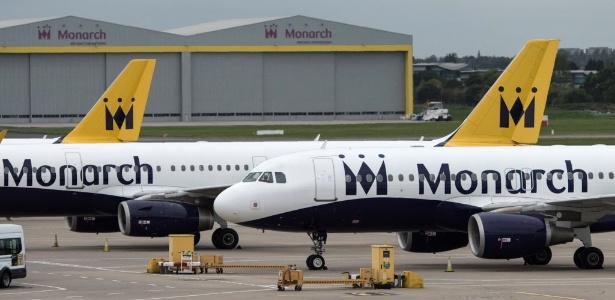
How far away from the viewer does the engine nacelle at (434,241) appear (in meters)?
41.8

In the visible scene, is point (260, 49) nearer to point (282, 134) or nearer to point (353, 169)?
point (282, 134)

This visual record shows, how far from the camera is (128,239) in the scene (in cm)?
5209

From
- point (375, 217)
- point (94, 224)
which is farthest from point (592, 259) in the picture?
point (94, 224)

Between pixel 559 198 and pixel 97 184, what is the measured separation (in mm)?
16078

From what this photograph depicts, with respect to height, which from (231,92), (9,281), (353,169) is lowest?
(9,281)

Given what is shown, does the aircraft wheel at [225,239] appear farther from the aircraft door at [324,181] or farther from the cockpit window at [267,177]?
the aircraft door at [324,181]

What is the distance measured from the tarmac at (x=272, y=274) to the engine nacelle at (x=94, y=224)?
0.53 metres

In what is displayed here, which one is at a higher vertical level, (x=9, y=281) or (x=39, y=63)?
(x=39, y=63)

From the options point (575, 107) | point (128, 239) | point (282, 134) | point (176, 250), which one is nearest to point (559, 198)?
point (176, 250)

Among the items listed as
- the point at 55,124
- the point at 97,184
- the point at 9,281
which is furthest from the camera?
the point at 55,124

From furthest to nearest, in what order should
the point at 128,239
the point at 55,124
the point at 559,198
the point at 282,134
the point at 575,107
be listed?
the point at 575,107 < the point at 55,124 < the point at 282,134 < the point at 128,239 < the point at 559,198

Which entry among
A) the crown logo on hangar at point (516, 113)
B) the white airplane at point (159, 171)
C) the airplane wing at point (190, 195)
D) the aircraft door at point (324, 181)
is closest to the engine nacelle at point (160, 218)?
the white airplane at point (159, 171)

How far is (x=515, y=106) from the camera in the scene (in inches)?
2014

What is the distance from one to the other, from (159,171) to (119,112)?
34.8ft
